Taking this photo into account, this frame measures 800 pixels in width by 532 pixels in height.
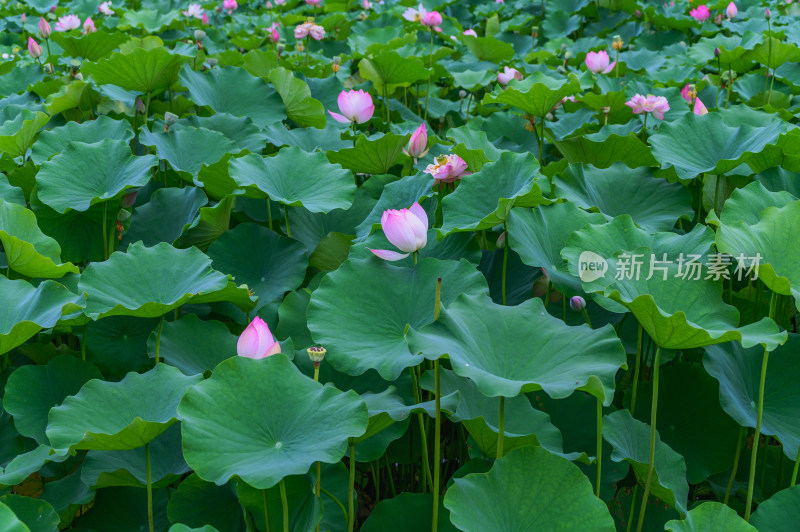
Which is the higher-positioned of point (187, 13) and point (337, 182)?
point (337, 182)

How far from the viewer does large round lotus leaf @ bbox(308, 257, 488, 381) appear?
1.17 meters

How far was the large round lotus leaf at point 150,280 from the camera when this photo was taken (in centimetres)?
129

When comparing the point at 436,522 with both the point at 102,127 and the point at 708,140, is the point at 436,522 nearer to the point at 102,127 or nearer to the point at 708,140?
the point at 708,140

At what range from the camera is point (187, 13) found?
3826 mm

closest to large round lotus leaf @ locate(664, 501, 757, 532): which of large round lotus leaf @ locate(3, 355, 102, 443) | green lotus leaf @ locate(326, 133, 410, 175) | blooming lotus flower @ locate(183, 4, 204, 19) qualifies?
large round lotus leaf @ locate(3, 355, 102, 443)

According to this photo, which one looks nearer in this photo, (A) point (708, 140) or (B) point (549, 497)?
(B) point (549, 497)

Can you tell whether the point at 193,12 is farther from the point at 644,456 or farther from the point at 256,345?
the point at 644,456

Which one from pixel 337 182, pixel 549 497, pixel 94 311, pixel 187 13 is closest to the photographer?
pixel 549 497

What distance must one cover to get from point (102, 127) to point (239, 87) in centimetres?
47

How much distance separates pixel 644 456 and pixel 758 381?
25cm

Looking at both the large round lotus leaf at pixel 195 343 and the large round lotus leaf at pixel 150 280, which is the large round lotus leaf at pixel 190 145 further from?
the large round lotus leaf at pixel 195 343

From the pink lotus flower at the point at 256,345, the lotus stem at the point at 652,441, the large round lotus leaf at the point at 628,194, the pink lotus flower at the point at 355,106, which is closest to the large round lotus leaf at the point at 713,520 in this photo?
the lotus stem at the point at 652,441

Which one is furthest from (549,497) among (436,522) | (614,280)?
(614,280)

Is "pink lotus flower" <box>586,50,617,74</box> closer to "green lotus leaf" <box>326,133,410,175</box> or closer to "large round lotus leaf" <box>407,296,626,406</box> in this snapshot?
"green lotus leaf" <box>326,133,410,175</box>
